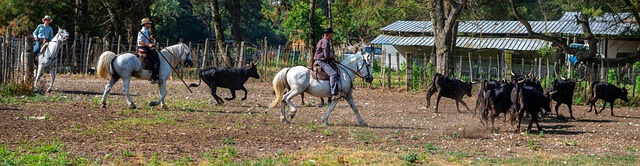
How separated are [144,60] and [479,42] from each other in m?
30.3

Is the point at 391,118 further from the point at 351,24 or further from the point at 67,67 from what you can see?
the point at 351,24

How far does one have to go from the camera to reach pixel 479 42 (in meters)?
45.0

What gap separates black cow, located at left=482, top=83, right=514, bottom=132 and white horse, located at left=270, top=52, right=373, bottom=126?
2189 millimetres

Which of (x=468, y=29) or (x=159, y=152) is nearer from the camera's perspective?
(x=159, y=152)

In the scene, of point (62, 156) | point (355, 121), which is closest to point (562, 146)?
point (355, 121)

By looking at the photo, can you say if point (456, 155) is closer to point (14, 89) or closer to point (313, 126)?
point (313, 126)

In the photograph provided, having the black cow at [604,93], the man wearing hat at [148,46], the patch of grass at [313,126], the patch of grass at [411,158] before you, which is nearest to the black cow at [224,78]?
the man wearing hat at [148,46]

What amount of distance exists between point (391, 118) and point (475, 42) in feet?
95.7

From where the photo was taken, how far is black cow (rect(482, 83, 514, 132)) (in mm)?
14944

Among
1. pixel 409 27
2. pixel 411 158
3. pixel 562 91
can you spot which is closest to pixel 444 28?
pixel 562 91

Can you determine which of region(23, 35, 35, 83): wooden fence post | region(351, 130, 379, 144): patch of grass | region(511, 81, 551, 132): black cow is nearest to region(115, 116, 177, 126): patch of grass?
region(351, 130, 379, 144): patch of grass

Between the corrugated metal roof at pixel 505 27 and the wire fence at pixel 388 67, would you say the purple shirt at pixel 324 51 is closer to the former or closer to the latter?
the wire fence at pixel 388 67

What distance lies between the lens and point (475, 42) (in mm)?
45406

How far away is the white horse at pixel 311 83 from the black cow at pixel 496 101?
7.18 ft
